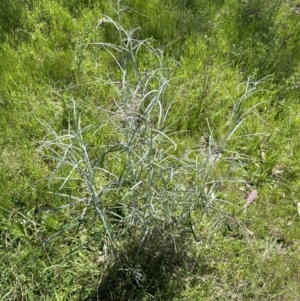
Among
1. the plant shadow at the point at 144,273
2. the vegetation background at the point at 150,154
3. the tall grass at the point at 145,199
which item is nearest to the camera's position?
the tall grass at the point at 145,199

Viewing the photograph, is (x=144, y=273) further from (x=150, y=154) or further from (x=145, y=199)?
(x=150, y=154)

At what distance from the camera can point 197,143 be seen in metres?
3.10

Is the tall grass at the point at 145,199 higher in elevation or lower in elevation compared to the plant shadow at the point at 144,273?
higher

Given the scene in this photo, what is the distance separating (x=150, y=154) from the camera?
1.92 meters

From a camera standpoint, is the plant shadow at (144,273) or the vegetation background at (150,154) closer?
the vegetation background at (150,154)

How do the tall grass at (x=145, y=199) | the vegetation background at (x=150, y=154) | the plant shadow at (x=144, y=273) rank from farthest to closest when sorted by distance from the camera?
the plant shadow at (x=144, y=273) → the vegetation background at (x=150, y=154) → the tall grass at (x=145, y=199)

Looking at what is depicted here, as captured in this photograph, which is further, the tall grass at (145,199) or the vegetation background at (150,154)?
the vegetation background at (150,154)

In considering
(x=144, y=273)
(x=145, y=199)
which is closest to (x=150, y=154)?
(x=145, y=199)

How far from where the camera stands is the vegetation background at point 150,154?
216cm

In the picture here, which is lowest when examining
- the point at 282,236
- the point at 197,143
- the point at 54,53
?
the point at 282,236

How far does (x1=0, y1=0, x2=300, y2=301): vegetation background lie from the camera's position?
2160mm

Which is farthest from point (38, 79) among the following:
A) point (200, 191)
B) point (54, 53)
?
point (200, 191)

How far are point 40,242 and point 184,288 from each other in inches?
32.6

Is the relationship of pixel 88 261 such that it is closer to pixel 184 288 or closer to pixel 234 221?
pixel 184 288
